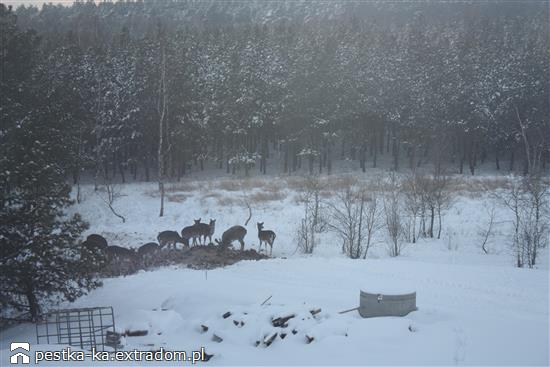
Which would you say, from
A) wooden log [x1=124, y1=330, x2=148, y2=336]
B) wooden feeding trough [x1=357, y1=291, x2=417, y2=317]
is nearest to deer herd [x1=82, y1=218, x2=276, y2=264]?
wooden log [x1=124, y1=330, x2=148, y2=336]

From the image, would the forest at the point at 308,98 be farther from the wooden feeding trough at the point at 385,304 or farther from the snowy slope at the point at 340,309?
the wooden feeding trough at the point at 385,304

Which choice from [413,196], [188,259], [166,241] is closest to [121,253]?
[188,259]

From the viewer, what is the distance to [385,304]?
12.4 meters

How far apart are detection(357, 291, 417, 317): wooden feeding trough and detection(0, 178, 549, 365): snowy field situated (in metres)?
0.22

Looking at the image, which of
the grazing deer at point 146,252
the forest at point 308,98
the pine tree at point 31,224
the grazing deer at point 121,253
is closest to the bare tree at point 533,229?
the grazing deer at point 146,252

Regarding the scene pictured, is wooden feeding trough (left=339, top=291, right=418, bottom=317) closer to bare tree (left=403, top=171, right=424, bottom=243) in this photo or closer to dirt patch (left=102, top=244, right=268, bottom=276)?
dirt patch (left=102, top=244, right=268, bottom=276)

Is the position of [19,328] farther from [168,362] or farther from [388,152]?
[388,152]

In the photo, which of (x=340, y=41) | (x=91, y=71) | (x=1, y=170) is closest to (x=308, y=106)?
(x=340, y=41)

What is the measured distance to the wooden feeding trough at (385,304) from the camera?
12414mm

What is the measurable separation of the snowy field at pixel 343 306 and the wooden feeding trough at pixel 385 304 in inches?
8.8

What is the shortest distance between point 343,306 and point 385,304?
5.84 feet

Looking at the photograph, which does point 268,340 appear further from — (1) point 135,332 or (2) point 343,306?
(1) point 135,332

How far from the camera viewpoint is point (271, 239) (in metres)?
22.9

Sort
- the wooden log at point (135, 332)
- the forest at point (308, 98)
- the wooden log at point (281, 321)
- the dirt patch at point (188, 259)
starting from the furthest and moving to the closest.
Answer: the forest at point (308, 98) < the dirt patch at point (188, 259) < the wooden log at point (135, 332) < the wooden log at point (281, 321)
